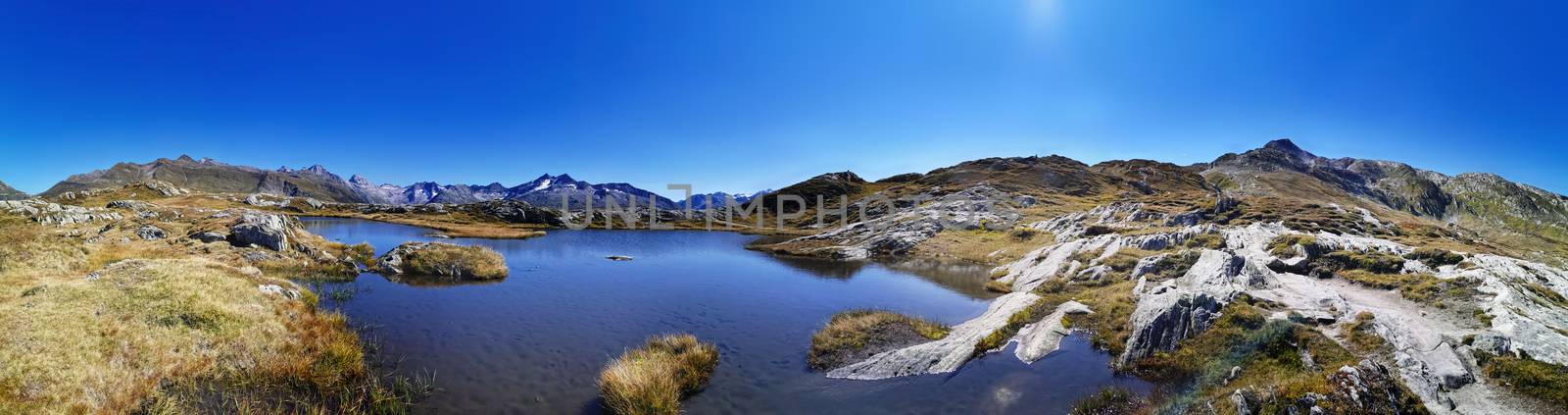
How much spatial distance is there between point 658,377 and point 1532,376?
77.9 ft

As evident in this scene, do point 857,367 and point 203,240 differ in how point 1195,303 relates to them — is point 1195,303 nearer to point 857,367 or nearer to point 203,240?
point 857,367

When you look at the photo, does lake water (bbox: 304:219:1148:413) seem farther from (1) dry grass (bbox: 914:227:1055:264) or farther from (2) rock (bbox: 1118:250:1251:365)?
(1) dry grass (bbox: 914:227:1055:264)

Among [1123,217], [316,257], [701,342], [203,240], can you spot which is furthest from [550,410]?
[1123,217]

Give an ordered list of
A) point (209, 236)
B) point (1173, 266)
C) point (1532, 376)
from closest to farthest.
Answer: point (1532, 376) → point (1173, 266) → point (209, 236)

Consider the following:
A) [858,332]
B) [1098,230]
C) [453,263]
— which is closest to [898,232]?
[1098,230]

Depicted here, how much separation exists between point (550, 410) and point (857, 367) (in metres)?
11.8

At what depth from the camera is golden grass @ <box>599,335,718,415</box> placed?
1580 centimetres

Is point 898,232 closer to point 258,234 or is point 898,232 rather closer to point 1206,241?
point 1206,241

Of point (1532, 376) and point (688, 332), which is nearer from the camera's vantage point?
point (1532, 376)

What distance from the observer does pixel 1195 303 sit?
21.7 metres

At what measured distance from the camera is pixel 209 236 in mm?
41844

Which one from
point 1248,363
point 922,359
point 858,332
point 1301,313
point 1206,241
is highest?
point 1206,241

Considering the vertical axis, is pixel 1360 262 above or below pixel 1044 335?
above

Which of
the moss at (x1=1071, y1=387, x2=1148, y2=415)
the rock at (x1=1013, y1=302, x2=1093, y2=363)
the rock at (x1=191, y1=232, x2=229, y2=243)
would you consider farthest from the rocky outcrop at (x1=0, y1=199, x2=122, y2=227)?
the moss at (x1=1071, y1=387, x2=1148, y2=415)
